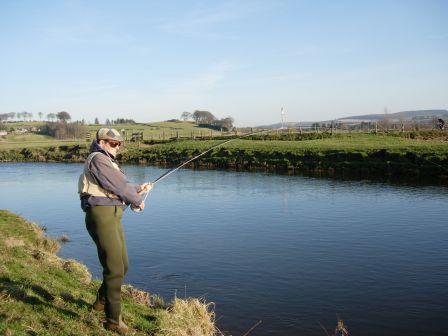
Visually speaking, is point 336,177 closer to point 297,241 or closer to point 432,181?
point 432,181

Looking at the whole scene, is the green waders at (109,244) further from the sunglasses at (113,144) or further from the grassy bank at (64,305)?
the sunglasses at (113,144)

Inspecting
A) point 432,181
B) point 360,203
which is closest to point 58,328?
point 360,203

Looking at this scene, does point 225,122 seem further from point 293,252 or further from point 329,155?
point 293,252

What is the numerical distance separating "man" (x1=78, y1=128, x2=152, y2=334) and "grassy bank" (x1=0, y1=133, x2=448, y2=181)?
1064 inches

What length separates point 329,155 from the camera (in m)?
37.6

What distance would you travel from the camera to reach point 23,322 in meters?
6.45

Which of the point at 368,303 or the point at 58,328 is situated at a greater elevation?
the point at 58,328

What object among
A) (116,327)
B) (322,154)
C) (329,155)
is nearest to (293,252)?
(116,327)

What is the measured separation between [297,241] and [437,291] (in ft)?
17.6

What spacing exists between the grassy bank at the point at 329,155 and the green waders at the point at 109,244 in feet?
88.7

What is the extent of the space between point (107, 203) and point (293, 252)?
359 inches

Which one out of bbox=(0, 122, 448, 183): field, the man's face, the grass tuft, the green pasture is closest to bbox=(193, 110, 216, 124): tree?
bbox=(0, 122, 448, 183): field

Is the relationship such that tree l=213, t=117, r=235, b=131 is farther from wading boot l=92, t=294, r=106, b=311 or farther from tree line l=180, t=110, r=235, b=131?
wading boot l=92, t=294, r=106, b=311

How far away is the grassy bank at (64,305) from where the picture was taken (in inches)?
260
